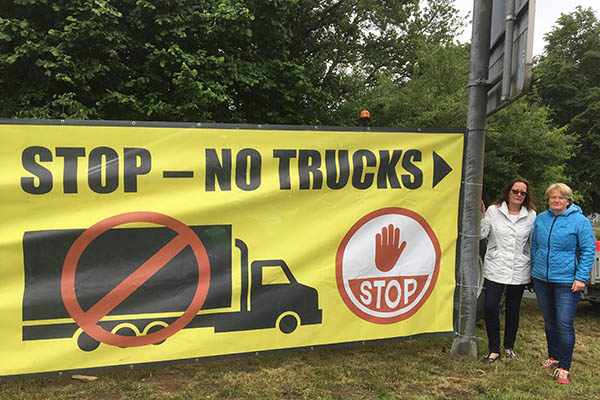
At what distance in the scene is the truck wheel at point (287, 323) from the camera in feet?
11.2

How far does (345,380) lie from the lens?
3412mm

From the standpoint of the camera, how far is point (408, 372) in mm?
3559

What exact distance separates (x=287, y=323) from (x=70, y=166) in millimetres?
1939

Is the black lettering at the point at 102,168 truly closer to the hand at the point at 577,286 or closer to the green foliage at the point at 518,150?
the hand at the point at 577,286

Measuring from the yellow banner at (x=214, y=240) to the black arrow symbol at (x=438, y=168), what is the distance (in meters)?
0.01

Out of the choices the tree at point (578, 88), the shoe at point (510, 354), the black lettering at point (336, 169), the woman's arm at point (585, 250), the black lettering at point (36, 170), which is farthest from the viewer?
the tree at point (578, 88)

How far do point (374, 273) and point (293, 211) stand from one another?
858 mm

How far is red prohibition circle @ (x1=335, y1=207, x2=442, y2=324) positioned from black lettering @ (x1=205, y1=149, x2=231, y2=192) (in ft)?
3.43

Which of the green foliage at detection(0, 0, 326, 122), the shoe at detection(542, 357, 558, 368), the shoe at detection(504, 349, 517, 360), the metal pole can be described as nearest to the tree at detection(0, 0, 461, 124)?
the green foliage at detection(0, 0, 326, 122)

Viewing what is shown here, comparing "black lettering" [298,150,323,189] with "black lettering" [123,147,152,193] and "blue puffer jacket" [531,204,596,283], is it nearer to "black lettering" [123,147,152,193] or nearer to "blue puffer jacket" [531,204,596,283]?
"black lettering" [123,147,152,193]

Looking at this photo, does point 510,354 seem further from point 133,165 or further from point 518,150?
point 518,150

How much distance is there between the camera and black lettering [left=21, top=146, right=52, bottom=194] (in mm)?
2936

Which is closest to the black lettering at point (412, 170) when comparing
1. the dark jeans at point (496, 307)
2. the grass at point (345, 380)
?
the dark jeans at point (496, 307)

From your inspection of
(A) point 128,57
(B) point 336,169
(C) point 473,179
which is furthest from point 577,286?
(A) point 128,57
